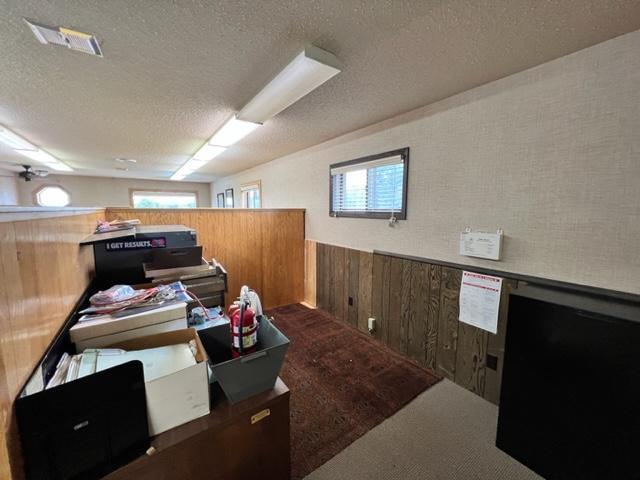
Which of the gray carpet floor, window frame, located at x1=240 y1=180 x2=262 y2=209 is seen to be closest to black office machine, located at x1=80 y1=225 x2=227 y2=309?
the gray carpet floor

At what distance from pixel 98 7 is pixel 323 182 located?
8.15ft

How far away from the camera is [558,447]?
4.27 ft

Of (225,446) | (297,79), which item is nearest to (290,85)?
(297,79)

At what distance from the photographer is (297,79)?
1.50 m

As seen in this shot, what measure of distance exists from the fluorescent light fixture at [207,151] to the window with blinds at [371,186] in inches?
58.9

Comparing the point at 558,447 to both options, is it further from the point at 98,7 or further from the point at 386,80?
the point at 98,7

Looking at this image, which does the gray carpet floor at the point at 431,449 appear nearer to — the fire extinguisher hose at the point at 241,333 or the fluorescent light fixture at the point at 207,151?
the fire extinguisher hose at the point at 241,333

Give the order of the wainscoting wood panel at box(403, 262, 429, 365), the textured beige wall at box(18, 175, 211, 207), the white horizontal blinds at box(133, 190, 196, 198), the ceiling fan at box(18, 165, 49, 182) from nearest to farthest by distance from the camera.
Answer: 1. the wainscoting wood panel at box(403, 262, 429, 365)
2. the ceiling fan at box(18, 165, 49, 182)
3. the textured beige wall at box(18, 175, 211, 207)
4. the white horizontal blinds at box(133, 190, 196, 198)

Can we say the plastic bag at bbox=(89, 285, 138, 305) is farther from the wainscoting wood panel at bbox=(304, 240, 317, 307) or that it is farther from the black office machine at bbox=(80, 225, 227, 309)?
the wainscoting wood panel at bbox=(304, 240, 317, 307)

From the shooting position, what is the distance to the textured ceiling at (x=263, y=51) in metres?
1.10

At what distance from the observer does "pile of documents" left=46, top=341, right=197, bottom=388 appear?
2.75 feet

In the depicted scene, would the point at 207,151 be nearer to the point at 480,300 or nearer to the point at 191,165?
the point at 191,165

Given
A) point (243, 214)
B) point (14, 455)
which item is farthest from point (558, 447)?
point (243, 214)

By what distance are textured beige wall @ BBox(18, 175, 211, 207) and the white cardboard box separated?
266 inches
